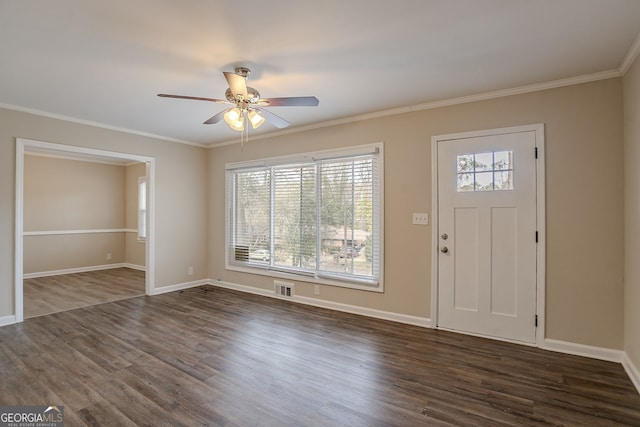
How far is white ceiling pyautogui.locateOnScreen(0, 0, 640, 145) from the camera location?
192 centimetres

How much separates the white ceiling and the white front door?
667 mm

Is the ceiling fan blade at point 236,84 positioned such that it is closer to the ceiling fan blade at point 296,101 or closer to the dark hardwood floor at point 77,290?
the ceiling fan blade at point 296,101

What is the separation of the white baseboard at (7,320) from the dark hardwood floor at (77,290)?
0.76 feet

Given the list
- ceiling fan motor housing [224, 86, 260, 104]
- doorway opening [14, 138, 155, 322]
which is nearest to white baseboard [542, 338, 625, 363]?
ceiling fan motor housing [224, 86, 260, 104]

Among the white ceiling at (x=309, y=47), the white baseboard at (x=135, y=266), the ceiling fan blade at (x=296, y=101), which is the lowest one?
the white baseboard at (x=135, y=266)

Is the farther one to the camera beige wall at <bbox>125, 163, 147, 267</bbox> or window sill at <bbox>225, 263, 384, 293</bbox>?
beige wall at <bbox>125, 163, 147, 267</bbox>

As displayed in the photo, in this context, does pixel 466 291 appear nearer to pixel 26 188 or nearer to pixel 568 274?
pixel 568 274

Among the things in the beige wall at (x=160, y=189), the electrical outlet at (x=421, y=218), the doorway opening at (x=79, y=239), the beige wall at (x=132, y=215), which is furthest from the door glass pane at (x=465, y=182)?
the beige wall at (x=132, y=215)

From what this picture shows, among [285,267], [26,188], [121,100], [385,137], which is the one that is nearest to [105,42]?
[121,100]

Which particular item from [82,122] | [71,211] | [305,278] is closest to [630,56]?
[305,278]

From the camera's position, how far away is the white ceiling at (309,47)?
1.92 m

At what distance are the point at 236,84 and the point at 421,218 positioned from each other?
2419mm

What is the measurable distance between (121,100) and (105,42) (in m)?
1.35

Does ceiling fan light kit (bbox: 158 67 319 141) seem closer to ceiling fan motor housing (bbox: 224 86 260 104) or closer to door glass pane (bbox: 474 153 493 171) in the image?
ceiling fan motor housing (bbox: 224 86 260 104)
